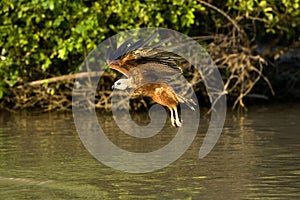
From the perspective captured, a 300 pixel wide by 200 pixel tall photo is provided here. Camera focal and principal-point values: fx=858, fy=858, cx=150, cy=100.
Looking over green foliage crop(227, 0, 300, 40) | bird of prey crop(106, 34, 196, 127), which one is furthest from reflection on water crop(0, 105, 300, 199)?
green foliage crop(227, 0, 300, 40)

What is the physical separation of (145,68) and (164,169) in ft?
3.69

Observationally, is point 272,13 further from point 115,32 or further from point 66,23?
point 66,23

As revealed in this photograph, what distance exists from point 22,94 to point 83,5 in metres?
2.50

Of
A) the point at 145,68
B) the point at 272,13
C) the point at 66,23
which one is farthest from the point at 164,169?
the point at 272,13

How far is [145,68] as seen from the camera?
9406mm

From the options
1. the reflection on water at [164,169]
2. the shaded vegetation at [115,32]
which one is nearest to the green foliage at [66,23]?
the shaded vegetation at [115,32]

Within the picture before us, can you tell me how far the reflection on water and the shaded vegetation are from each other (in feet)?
5.38

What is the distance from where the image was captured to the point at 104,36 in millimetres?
14195

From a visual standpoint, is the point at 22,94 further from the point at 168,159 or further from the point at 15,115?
the point at 168,159

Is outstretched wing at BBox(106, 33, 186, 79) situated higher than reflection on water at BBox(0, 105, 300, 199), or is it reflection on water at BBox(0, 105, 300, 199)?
outstretched wing at BBox(106, 33, 186, 79)

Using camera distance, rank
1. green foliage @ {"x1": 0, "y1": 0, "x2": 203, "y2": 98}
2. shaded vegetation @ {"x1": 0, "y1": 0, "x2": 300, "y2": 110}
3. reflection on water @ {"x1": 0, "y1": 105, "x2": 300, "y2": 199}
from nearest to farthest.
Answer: reflection on water @ {"x1": 0, "y1": 105, "x2": 300, "y2": 199} < green foliage @ {"x1": 0, "y1": 0, "x2": 203, "y2": 98} < shaded vegetation @ {"x1": 0, "y1": 0, "x2": 300, "y2": 110}

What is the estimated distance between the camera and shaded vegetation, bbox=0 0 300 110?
1391cm

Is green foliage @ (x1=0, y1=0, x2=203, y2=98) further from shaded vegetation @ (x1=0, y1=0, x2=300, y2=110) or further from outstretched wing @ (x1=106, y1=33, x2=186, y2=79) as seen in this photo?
outstretched wing @ (x1=106, y1=33, x2=186, y2=79)

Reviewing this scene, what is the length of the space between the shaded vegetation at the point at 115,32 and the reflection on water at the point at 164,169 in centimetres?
164
